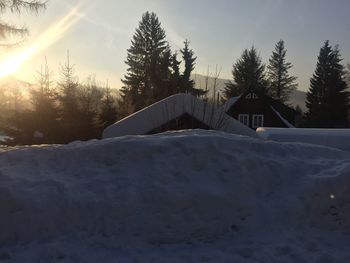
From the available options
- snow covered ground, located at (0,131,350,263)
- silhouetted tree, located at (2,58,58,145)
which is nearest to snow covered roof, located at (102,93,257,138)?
silhouetted tree, located at (2,58,58,145)

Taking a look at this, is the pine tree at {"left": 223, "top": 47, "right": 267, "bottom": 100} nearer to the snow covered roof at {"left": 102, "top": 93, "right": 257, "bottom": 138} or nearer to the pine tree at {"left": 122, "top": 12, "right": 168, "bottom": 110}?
the pine tree at {"left": 122, "top": 12, "right": 168, "bottom": 110}

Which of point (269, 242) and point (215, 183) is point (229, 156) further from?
point (269, 242)

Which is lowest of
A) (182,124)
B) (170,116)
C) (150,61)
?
(182,124)

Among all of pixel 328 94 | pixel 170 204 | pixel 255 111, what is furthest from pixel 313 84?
pixel 170 204

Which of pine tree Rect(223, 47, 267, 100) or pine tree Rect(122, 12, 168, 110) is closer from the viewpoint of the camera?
Answer: pine tree Rect(122, 12, 168, 110)

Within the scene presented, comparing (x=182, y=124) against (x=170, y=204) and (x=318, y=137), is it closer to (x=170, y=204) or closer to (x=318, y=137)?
(x=318, y=137)

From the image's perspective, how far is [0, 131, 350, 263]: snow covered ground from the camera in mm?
4672

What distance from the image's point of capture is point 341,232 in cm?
524

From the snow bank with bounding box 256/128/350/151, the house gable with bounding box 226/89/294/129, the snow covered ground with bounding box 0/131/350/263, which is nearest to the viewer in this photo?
the snow covered ground with bounding box 0/131/350/263

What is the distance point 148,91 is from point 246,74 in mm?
19508

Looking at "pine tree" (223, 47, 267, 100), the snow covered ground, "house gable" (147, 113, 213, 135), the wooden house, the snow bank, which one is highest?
"pine tree" (223, 47, 267, 100)

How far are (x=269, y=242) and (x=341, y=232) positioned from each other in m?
0.98

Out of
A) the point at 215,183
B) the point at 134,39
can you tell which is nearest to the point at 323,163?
the point at 215,183

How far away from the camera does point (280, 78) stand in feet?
224
